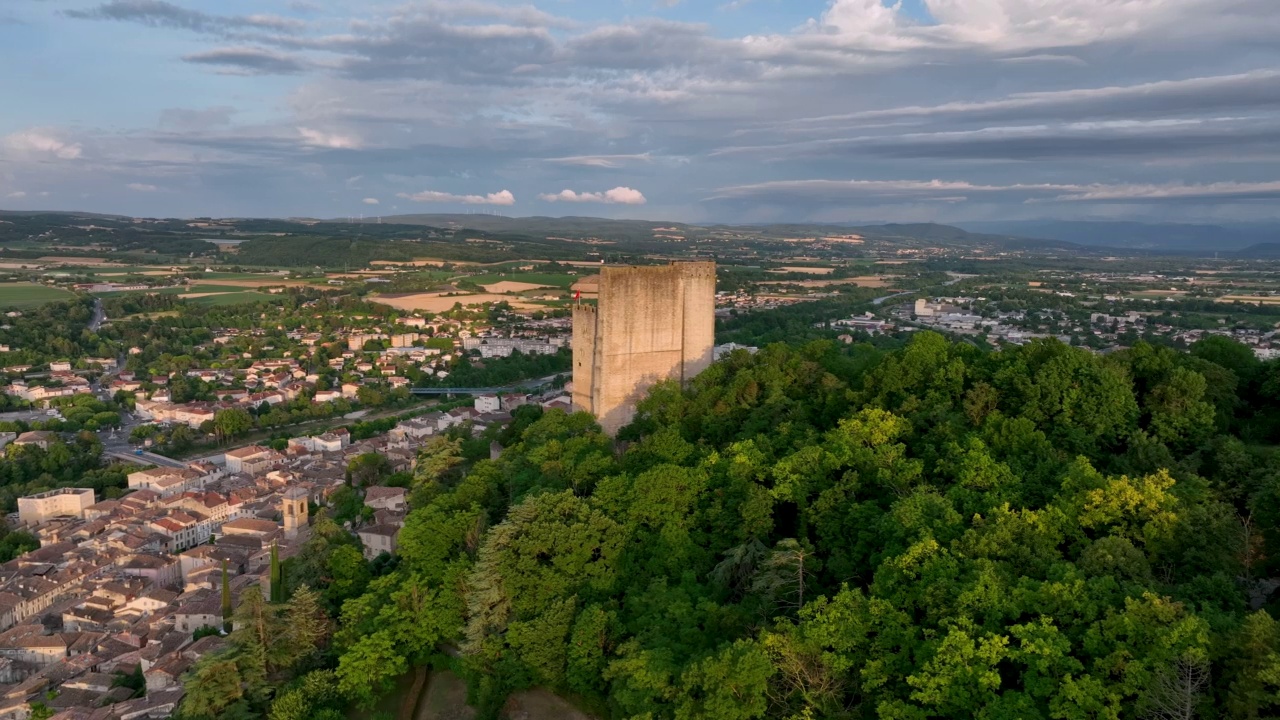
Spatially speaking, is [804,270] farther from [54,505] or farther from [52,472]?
[54,505]

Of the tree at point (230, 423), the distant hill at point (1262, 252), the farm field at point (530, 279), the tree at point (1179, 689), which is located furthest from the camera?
the distant hill at point (1262, 252)

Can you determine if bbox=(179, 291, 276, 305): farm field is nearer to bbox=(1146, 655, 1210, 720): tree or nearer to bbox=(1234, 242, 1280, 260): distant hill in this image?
bbox=(1146, 655, 1210, 720): tree

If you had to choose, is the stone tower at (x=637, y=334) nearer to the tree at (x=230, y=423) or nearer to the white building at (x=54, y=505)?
the white building at (x=54, y=505)

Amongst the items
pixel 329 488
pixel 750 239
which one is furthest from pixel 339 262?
pixel 329 488

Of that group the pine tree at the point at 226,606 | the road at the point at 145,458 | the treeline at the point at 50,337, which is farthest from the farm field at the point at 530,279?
the pine tree at the point at 226,606

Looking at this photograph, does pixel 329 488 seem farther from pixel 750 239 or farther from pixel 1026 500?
pixel 750 239

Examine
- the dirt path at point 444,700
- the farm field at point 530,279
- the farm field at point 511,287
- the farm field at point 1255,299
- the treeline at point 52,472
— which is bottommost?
the treeline at point 52,472
